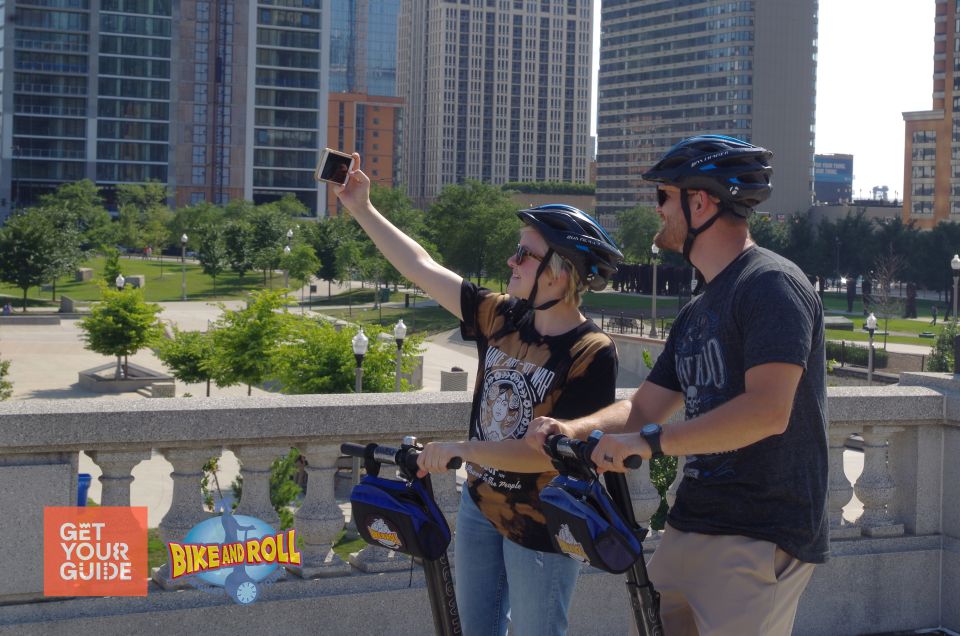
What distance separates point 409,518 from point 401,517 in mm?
27

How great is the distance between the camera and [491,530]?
12.6 ft

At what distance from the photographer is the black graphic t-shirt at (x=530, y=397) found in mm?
3717

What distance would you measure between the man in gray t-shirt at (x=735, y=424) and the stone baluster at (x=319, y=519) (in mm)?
2064

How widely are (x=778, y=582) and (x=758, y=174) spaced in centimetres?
112

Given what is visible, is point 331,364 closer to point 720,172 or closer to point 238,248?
point 720,172

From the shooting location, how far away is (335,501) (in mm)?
5309

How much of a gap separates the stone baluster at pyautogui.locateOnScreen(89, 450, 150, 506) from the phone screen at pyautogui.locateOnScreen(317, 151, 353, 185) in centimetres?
146

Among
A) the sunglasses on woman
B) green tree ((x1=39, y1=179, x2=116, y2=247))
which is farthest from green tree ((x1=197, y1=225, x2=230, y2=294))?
the sunglasses on woman

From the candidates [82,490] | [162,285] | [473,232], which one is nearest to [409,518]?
[82,490]

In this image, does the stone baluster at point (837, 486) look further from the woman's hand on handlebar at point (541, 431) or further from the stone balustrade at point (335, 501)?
the woman's hand on handlebar at point (541, 431)

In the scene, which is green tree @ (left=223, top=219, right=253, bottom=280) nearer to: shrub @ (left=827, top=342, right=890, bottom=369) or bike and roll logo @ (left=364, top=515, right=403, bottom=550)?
shrub @ (left=827, top=342, right=890, bottom=369)

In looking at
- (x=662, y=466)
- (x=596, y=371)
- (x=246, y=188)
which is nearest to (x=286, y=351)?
(x=662, y=466)

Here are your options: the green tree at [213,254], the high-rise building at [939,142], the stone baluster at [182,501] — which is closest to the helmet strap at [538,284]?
the stone baluster at [182,501]

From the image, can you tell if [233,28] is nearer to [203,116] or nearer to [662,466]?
[203,116]
